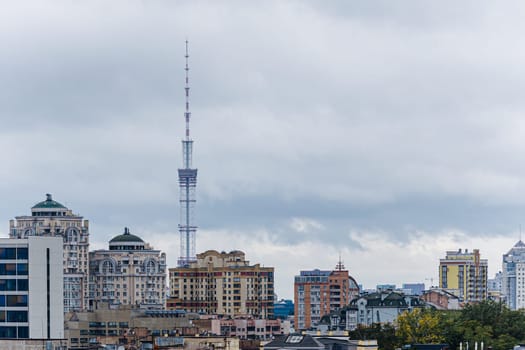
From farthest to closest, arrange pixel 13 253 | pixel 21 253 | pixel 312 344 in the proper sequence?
pixel 21 253
pixel 13 253
pixel 312 344

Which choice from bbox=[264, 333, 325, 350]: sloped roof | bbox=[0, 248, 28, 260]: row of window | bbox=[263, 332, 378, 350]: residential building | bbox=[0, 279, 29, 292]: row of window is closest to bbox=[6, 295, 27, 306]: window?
bbox=[0, 279, 29, 292]: row of window

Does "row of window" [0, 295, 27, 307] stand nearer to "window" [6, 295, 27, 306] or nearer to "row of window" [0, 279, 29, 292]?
"window" [6, 295, 27, 306]

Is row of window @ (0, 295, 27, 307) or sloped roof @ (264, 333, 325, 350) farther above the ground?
row of window @ (0, 295, 27, 307)

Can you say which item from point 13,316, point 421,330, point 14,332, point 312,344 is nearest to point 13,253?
point 13,316

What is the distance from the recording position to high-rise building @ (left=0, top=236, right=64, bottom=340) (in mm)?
138000

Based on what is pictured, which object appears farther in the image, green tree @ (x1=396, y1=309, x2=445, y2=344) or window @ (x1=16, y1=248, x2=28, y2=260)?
green tree @ (x1=396, y1=309, x2=445, y2=344)

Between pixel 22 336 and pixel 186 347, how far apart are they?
1305 centimetres

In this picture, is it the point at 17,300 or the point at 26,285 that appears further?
the point at 26,285

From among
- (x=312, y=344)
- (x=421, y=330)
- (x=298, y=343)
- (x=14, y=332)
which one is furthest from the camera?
(x=421, y=330)

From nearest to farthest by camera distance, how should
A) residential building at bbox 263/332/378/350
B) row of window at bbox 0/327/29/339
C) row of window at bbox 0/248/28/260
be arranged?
1. residential building at bbox 263/332/378/350
2. row of window at bbox 0/327/29/339
3. row of window at bbox 0/248/28/260

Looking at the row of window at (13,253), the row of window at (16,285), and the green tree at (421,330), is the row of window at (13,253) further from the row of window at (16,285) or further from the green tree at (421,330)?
the green tree at (421,330)

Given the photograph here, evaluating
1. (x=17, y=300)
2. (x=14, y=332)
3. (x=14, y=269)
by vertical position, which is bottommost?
(x=14, y=332)

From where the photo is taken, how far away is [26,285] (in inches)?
5443

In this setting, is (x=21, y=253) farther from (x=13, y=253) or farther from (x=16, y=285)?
(x=16, y=285)
